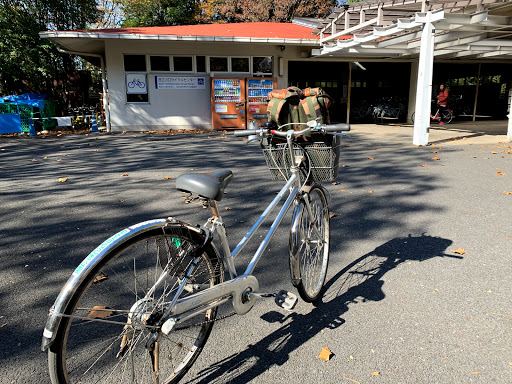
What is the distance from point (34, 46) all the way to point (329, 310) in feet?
68.9

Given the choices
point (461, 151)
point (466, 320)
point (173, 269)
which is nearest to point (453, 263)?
point (466, 320)

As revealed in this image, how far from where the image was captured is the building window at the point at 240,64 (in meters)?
15.4

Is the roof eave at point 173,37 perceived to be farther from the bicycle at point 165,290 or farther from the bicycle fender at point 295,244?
the bicycle fender at point 295,244

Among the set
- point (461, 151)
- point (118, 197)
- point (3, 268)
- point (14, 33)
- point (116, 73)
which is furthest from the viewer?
point (14, 33)

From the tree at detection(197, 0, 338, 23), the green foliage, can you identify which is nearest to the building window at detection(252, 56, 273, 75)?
the green foliage

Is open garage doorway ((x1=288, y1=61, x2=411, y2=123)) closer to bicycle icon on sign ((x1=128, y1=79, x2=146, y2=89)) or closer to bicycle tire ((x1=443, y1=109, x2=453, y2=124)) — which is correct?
bicycle tire ((x1=443, y1=109, x2=453, y2=124))

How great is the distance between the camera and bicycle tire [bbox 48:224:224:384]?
5.56 feet

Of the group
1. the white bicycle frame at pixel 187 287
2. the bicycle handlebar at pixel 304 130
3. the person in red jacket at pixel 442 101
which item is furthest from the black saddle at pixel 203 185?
the person in red jacket at pixel 442 101

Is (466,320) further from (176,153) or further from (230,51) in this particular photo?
(230,51)

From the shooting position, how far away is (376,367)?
7.44ft

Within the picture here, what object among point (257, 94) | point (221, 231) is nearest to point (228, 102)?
point (257, 94)

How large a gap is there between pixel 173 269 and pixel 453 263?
8.91 feet

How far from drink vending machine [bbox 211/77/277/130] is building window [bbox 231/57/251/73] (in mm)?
667

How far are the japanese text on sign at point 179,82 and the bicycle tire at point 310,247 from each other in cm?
1293
